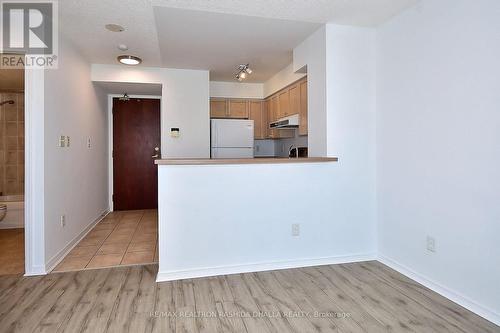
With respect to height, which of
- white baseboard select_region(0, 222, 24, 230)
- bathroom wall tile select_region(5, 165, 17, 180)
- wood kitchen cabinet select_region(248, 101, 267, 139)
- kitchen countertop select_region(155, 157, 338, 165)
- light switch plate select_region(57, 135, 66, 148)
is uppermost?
wood kitchen cabinet select_region(248, 101, 267, 139)

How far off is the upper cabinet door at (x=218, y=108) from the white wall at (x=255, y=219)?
279cm

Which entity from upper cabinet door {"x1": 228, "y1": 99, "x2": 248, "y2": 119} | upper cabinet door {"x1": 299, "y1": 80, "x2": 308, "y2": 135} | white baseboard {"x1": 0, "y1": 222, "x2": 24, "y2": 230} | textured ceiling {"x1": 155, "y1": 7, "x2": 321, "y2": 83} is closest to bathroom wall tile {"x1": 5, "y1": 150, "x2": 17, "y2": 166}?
white baseboard {"x1": 0, "y1": 222, "x2": 24, "y2": 230}

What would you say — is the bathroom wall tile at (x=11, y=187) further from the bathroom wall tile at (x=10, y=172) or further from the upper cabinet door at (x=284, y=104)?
the upper cabinet door at (x=284, y=104)

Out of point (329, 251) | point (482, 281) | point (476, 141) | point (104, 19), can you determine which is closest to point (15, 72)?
point (104, 19)

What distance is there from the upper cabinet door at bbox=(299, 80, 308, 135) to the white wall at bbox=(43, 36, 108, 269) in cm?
275

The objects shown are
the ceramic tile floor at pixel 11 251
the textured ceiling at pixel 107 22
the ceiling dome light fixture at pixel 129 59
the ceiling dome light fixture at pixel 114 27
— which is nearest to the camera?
the textured ceiling at pixel 107 22

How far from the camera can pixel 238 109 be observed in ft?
17.8

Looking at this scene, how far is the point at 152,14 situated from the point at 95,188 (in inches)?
115

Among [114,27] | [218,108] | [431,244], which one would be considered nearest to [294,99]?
[218,108]

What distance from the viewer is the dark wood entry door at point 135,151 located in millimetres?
5426

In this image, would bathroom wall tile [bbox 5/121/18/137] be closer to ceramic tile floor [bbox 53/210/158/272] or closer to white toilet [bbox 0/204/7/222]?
white toilet [bbox 0/204/7/222]

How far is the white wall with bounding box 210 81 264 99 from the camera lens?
5305 mm

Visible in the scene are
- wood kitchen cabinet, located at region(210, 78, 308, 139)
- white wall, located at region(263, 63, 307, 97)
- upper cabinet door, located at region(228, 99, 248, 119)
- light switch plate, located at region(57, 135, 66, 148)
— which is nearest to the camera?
light switch plate, located at region(57, 135, 66, 148)

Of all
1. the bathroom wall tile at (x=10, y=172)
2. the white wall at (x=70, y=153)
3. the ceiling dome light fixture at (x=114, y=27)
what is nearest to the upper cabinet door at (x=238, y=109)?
the white wall at (x=70, y=153)
